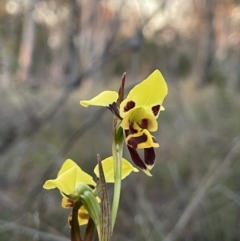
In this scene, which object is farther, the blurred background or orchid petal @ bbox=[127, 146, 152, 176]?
the blurred background

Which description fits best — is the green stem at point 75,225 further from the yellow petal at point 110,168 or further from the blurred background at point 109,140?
the blurred background at point 109,140

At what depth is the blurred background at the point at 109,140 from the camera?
2.04 m

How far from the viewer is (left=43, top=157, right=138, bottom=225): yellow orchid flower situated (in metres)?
0.46

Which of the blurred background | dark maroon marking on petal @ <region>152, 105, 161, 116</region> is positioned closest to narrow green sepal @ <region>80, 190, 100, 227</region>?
dark maroon marking on petal @ <region>152, 105, 161, 116</region>

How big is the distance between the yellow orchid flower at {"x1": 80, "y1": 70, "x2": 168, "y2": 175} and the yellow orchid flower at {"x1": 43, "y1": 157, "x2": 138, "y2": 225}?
32mm

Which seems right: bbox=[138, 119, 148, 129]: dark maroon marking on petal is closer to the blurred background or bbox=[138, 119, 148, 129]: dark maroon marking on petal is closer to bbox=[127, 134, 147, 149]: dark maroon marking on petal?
bbox=[127, 134, 147, 149]: dark maroon marking on petal

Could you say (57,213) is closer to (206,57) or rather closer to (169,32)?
(169,32)

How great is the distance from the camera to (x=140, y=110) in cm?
48

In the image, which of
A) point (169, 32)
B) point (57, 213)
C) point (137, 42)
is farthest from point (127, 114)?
point (169, 32)

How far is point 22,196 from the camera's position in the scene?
8.10 feet

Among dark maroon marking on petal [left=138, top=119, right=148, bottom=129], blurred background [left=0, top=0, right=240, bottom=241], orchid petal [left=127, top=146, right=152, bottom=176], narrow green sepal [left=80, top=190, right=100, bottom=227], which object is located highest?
blurred background [left=0, top=0, right=240, bottom=241]

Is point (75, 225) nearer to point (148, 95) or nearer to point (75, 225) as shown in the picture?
point (75, 225)

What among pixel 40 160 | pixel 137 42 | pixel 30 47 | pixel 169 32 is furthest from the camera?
pixel 30 47

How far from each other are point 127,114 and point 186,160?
251 centimetres
